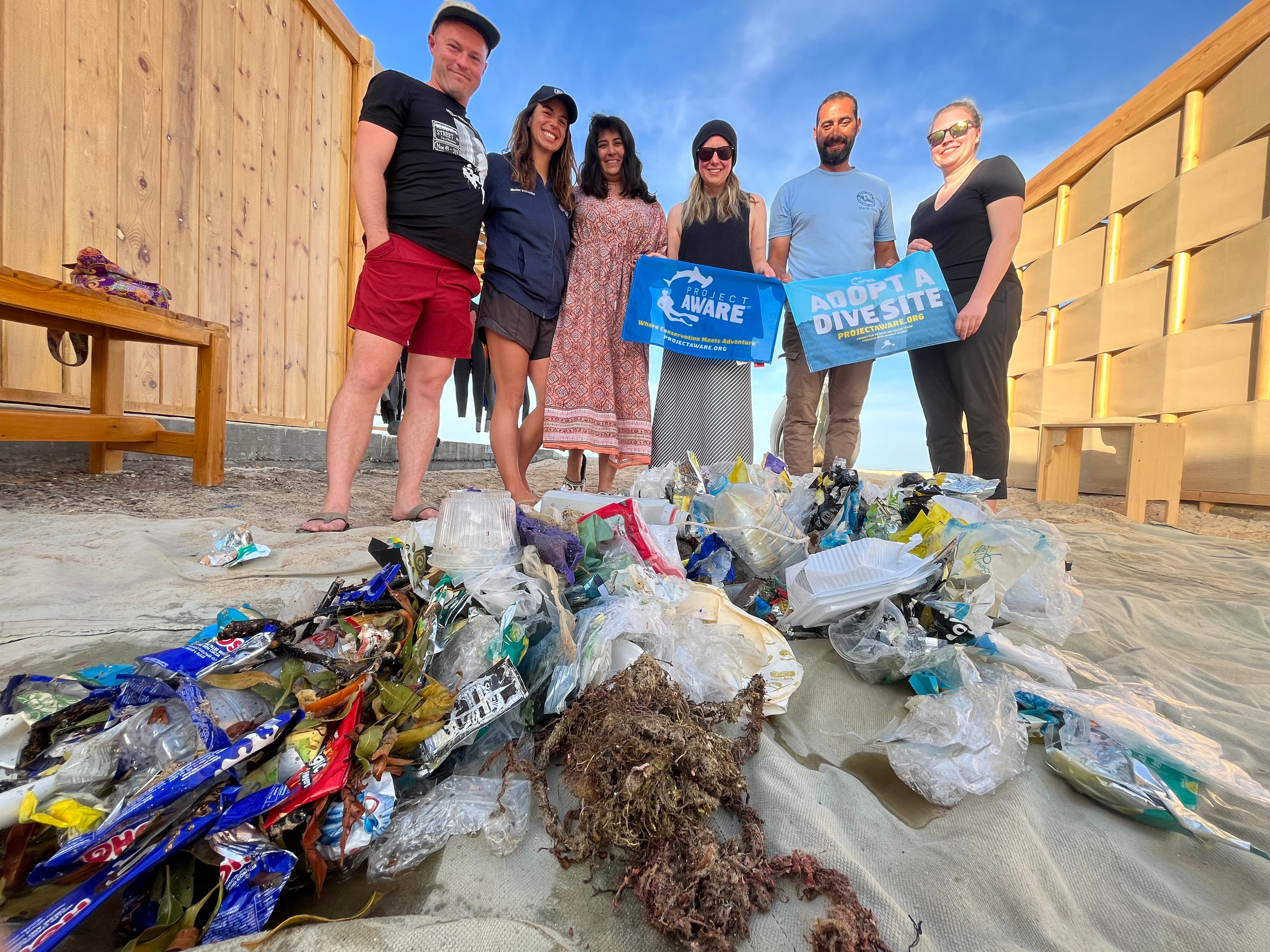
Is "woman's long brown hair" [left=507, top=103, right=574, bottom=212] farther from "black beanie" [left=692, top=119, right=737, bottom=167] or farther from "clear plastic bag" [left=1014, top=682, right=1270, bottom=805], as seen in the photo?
"clear plastic bag" [left=1014, top=682, right=1270, bottom=805]

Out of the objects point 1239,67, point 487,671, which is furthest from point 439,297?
point 1239,67

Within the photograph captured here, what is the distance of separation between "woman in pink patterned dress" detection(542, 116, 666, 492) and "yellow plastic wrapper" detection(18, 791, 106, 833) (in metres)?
2.16

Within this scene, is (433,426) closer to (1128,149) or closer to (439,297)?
(439,297)

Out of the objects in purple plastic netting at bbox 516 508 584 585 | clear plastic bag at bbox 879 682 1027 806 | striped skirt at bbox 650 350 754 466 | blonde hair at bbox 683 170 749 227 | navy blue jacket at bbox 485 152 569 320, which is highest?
blonde hair at bbox 683 170 749 227

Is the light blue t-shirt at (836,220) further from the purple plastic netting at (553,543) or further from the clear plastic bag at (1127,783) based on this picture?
the clear plastic bag at (1127,783)

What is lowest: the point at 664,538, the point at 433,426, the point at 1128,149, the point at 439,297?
the point at 664,538

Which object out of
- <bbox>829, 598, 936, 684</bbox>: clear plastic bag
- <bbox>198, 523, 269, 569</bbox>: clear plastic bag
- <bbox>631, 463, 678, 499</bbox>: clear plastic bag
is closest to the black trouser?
<bbox>631, 463, 678, 499</bbox>: clear plastic bag

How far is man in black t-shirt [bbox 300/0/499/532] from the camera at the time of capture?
7.07 feet

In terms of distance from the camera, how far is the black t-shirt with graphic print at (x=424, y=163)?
216cm

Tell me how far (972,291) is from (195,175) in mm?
4503

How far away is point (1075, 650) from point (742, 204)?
2385mm

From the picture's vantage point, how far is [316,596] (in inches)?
47.6

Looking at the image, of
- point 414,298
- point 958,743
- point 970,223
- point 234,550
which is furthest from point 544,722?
point 970,223

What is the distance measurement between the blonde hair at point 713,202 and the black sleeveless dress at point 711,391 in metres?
0.03
